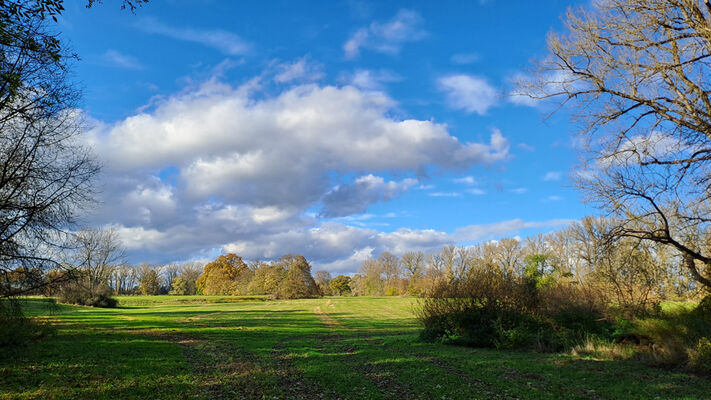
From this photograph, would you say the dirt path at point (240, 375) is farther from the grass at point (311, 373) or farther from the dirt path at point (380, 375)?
the dirt path at point (380, 375)

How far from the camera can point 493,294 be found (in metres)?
19.0

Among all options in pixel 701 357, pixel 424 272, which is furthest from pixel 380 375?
pixel 424 272

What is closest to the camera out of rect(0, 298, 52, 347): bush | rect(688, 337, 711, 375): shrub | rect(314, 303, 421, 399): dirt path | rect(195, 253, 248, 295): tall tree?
rect(314, 303, 421, 399): dirt path

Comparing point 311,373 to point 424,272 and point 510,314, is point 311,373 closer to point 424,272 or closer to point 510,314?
point 510,314

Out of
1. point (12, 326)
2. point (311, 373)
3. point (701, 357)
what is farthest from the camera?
point (12, 326)

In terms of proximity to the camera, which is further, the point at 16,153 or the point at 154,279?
the point at 154,279

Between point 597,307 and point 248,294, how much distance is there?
7404 centimetres

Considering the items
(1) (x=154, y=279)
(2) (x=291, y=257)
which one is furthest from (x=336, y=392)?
(1) (x=154, y=279)

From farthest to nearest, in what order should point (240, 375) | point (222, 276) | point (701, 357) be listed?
point (222, 276)
point (240, 375)
point (701, 357)

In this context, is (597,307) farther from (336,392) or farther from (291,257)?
(291,257)

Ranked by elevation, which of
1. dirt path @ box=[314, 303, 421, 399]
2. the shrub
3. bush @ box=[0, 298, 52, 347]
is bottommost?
dirt path @ box=[314, 303, 421, 399]

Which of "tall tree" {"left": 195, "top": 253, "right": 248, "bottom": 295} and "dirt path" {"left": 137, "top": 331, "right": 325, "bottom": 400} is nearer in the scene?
"dirt path" {"left": 137, "top": 331, "right": 325, "bottom": 400}

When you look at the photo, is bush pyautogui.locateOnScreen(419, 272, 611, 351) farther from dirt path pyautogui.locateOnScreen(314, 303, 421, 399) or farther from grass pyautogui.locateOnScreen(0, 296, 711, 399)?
dirt path pyautogui.locateOnScreen(314, 303, 421, 399)

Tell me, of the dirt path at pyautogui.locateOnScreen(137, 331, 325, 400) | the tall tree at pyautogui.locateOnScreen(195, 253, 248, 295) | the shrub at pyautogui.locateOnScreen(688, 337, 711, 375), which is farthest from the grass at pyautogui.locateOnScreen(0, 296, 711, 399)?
the tall tree at pyautogui.locateOnScreen(195, 253, 248, 295)
